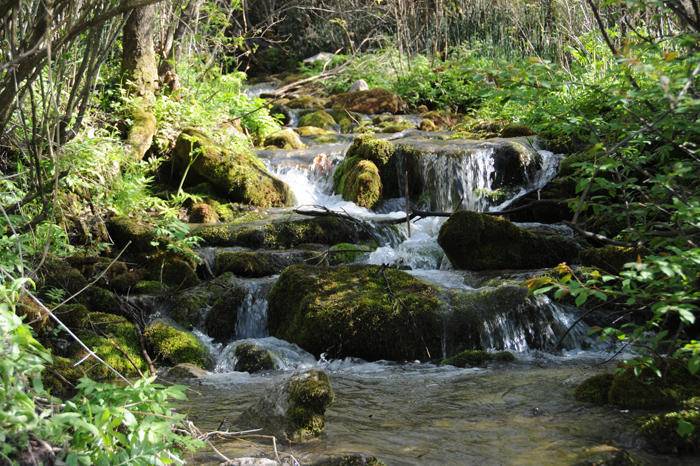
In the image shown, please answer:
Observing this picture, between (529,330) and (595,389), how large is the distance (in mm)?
1986

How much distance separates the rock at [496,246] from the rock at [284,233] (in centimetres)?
178

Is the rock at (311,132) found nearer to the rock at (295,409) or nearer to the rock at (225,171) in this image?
the rock at (225,171)

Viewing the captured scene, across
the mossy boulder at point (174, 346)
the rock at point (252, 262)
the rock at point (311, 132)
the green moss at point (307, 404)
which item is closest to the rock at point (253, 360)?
the mossy boulder at point (174, 346)

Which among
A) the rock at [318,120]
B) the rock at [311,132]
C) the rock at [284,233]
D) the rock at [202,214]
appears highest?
the rock at [318,120]

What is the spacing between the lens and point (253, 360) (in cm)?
682

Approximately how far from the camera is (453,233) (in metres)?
8.69

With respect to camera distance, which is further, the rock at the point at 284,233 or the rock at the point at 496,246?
the rock at the point at 284,233

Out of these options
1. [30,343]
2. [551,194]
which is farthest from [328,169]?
[30,343]

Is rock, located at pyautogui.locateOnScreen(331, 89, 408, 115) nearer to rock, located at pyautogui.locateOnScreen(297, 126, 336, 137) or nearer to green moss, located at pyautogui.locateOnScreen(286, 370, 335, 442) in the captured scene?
rock, located at pyautogui.locateOnScreen(297, 126, 336, 137)

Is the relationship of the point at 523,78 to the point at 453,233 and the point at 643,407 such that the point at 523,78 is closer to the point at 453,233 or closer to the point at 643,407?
the point at 643,407

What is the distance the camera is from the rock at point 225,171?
11.4 metres

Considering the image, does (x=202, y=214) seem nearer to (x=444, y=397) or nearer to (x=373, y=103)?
(x=444, y=397)

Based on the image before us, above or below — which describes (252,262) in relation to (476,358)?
above

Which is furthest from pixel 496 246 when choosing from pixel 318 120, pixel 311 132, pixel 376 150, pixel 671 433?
pixel 318 120
